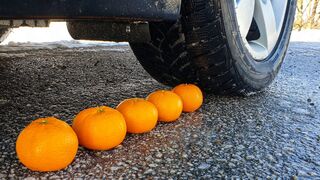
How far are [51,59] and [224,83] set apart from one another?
2.05m

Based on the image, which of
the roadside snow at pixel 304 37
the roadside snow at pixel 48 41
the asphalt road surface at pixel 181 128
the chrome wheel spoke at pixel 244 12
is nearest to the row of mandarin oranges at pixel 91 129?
the asphalt road surface at pixel 181 128

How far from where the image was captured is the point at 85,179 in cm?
99

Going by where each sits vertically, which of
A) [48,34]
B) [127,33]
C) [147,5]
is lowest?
[48,34]

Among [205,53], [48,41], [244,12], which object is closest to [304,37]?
[48,41]

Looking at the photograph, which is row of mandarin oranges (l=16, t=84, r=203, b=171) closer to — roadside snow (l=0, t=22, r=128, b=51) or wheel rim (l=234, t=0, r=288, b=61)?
wheel rim (l=234, t=0, r=288, b=61)

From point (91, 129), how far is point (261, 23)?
127cm

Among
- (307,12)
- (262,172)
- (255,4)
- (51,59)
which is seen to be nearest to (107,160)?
(262,172)

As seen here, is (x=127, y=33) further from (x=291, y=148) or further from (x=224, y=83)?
(x=291, y=148)

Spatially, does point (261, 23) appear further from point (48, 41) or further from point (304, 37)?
point (304, 37)

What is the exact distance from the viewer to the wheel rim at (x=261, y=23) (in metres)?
1.83

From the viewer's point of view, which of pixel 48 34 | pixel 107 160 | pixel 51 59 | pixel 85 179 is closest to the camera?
pixel 85 179

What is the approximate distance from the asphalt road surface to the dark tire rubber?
0.42ft

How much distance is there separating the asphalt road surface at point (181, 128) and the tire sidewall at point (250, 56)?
0.13m

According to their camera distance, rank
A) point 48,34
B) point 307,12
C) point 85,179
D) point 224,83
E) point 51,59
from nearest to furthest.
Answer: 1. point 85,179
2. point 224,83
3. point 51,59
4. point 48,34
5. point 307,12
